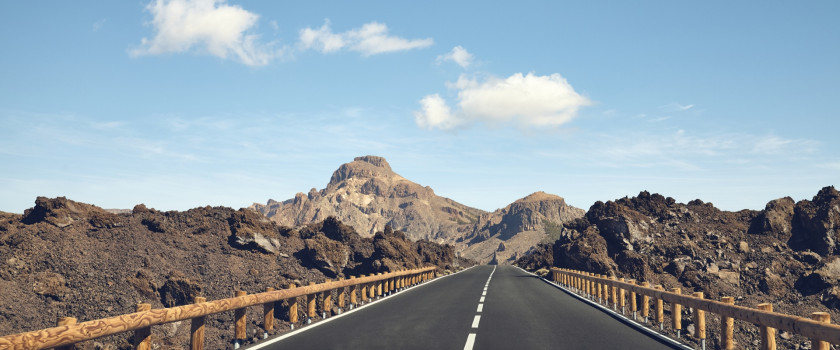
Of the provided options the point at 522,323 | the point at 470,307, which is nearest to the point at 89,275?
the point at 470,307

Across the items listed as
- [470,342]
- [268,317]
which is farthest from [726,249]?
[268,317]

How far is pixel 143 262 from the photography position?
23.4 meters

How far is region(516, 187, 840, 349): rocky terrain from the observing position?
47656mm

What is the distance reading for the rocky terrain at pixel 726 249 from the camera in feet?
156

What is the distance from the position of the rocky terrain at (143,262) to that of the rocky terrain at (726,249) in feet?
84.8

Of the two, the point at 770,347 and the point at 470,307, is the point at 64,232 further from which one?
the point at 770,347

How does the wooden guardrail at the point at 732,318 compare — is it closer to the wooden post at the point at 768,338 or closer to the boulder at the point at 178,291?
the wooden post at the point at 768,338

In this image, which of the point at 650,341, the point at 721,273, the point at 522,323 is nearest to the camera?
the point at 650,341

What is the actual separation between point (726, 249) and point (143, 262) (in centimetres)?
5437

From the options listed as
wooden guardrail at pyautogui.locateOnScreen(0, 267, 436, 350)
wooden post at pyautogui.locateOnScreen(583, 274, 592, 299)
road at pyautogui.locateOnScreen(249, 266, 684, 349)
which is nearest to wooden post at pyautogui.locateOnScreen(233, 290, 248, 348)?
wooden guardrail at pyautogui.locateOnScreen(0, 267, 436, 350)

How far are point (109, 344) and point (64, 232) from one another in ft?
33.0

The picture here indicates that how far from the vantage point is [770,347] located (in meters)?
7.93

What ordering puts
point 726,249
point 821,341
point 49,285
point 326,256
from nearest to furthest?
point 821,341, point 49,285, point 326,256, point 726,249

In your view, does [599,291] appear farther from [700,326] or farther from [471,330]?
[471,330]
